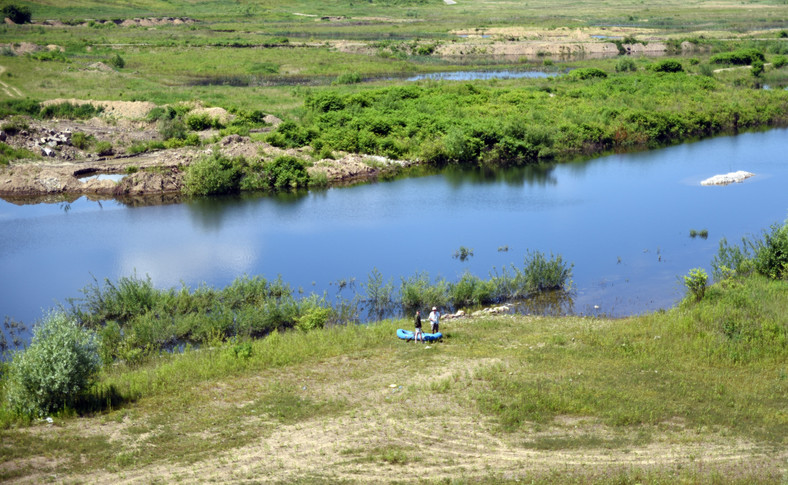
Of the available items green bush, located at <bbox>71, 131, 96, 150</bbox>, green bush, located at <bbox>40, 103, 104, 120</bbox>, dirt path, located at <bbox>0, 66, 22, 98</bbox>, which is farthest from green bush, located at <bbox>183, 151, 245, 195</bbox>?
dirt path, located at <bbox>0, 66, 22, 98</bbox>

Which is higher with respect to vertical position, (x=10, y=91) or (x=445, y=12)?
(x=445, y=12)

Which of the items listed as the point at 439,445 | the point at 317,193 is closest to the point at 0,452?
the point at 439,445

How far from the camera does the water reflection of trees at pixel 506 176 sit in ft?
153

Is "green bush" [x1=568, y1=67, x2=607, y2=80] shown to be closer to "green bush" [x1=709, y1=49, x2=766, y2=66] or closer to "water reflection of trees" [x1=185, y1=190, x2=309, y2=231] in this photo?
"green bush" [x1=709, y1=49, x2=766, y2=66]

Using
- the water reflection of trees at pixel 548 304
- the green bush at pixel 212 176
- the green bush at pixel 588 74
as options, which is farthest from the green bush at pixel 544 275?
the green bush at pixel 588 74

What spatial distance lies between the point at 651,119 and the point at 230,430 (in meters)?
46.3

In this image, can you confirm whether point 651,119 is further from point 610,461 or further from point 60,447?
point 60,447

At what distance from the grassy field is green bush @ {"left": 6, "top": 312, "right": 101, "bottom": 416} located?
2.12 feet

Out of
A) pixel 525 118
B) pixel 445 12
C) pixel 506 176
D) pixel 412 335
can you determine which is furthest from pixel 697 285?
pixel 445 12

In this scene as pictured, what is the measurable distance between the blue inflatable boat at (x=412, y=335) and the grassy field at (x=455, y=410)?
260mm

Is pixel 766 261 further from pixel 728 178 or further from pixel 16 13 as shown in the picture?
pixel 16 13

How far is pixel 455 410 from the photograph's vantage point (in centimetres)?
1891

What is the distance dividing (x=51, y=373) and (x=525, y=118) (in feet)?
136

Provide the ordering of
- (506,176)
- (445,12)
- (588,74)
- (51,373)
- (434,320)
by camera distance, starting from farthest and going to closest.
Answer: (445,12) → (588,74) → (506,176) → (434,320) → (51,373)
